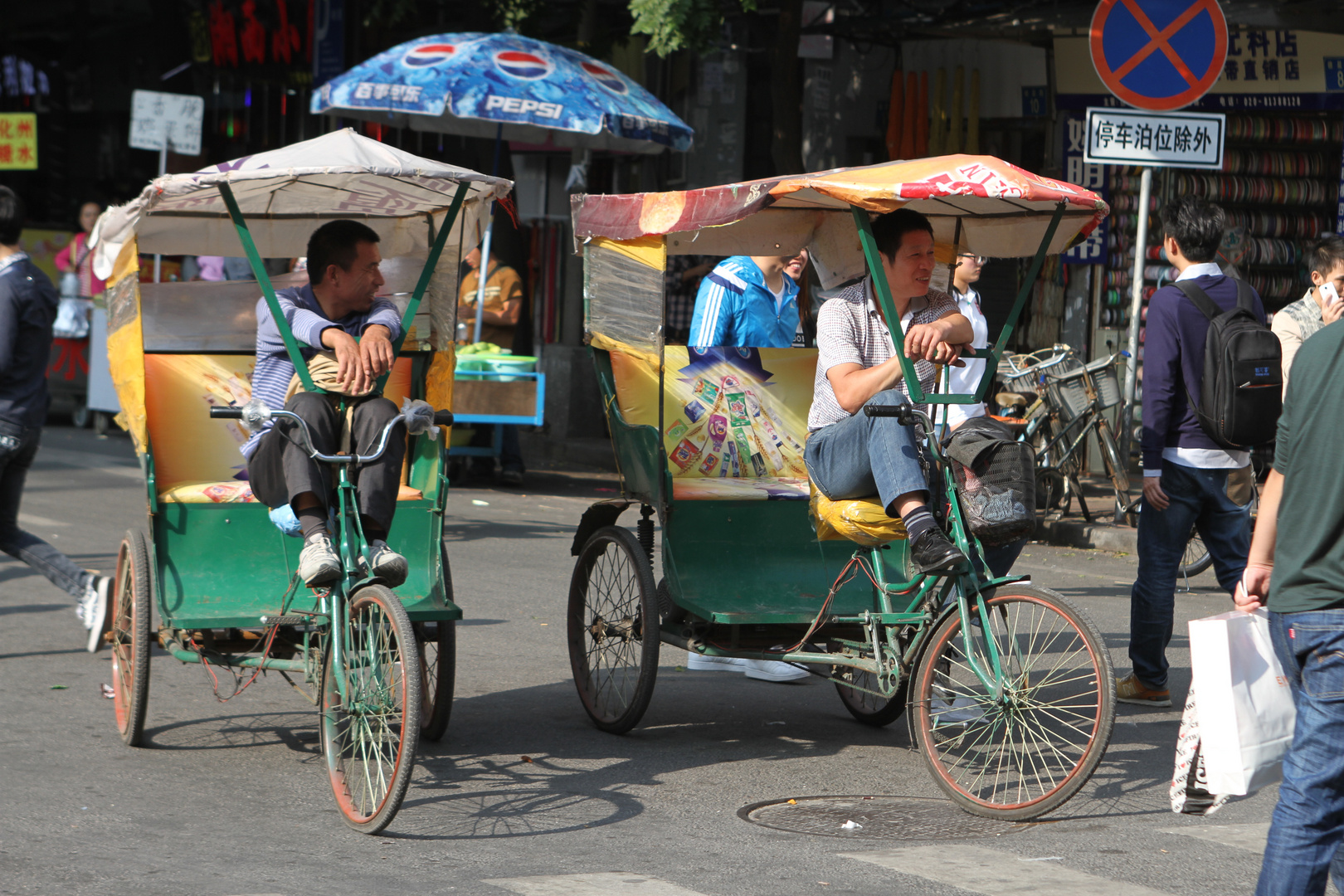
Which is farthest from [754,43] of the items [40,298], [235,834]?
[235,834]

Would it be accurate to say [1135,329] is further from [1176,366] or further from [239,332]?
[239,332]

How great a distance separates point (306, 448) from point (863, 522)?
1.82 metres

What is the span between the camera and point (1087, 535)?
36.0ft

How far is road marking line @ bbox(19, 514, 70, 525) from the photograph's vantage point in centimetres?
1065

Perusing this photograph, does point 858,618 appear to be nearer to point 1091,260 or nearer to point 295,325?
point 295,325

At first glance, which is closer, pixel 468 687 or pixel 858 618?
pixel 858 618

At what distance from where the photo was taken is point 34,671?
676 cm

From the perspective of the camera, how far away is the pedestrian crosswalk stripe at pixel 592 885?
406 centimetres

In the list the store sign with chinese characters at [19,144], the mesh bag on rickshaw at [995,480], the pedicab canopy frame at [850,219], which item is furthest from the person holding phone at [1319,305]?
the store sign with chinese characters at [19,144]

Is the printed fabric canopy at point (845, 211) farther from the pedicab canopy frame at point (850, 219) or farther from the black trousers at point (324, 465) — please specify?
the black trousers at point (324, 465)

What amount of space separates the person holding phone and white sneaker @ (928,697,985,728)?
309 centimetres

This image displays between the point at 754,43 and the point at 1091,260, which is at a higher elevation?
the point at 754,43

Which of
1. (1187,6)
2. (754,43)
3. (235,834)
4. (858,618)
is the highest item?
(754,43)

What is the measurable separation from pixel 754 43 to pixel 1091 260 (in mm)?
4166
